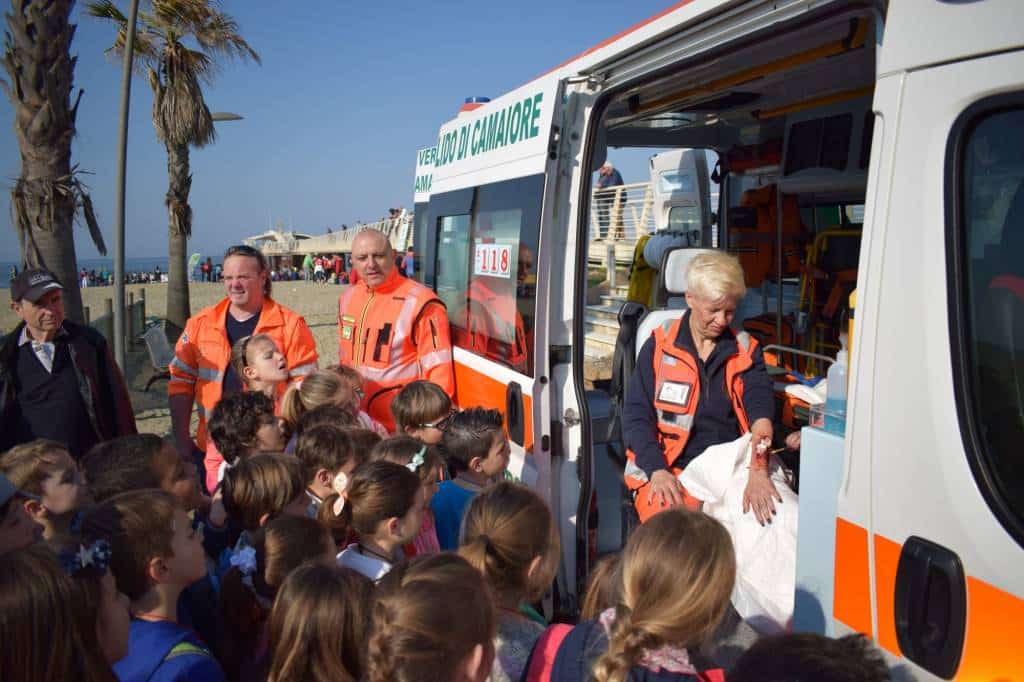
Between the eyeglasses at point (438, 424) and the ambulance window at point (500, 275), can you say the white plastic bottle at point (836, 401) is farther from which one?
the eyeglasses at point (438, 424)

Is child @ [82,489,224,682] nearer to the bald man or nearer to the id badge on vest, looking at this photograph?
the id badge on vest

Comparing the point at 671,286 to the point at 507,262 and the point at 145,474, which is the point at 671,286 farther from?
the point at 145,474

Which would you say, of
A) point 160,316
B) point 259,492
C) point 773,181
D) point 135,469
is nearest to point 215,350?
point 135,469

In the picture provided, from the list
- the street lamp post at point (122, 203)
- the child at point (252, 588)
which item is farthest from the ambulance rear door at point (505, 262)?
the street lamp post at point (122, 203)

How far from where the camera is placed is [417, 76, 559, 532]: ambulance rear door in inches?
121

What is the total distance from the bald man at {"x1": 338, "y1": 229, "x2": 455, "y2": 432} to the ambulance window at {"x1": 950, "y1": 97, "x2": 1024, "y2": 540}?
2795 millimetres

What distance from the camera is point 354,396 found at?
355 cm

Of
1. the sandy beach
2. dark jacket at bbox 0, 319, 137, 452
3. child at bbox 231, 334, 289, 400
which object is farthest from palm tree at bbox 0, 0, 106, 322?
child at bbox 231, 334, 289, 400

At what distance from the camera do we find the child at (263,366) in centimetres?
355

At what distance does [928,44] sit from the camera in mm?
1531

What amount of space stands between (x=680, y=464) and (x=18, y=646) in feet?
7.08

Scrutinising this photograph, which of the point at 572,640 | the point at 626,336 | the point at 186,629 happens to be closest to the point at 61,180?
the point at 626,336

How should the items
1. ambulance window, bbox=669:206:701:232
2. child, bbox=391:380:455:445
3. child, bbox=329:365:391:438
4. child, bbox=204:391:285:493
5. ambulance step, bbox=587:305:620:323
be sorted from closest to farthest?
1. child, bbox=204:391:285:493
2. child, bbox=391:380:455:445
3. child, bbox=329:365:391:438
4. ambulance window, bbox=669:206:701:232
5. ambulance step, bbox=587:305:620:323

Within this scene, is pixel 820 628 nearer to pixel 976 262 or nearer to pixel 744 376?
pixel 976 262
